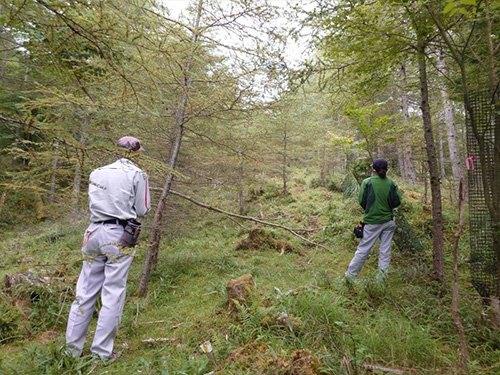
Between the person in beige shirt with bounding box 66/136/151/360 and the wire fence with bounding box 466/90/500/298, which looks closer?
the person in beige shirt with bounding box 66/136/151/360

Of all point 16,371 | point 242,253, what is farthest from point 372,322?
point 242,253

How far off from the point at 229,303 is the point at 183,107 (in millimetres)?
3872

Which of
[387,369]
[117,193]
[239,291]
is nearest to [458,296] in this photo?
[387,369]

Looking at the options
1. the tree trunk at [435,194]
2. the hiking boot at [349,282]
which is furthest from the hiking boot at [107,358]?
the tree trunk at [435,194]

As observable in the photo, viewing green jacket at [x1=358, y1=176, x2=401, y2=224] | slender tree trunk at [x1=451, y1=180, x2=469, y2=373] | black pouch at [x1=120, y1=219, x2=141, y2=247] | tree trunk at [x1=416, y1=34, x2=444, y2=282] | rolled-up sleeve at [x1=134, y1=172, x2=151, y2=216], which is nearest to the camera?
slender tree trunk at [x1=451, y1=180, x2=469, y2=373]

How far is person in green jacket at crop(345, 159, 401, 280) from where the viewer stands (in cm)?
484

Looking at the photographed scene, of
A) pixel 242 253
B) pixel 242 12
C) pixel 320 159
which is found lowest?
pixel 242 253

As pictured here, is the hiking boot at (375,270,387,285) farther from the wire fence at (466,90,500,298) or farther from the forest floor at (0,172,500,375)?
the wire fence at (466,90,500,298)

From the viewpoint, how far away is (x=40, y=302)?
4484mm

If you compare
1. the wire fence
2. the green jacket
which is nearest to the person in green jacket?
the green jacket

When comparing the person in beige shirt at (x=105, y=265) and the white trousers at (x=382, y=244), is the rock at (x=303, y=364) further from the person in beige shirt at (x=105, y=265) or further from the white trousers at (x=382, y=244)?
the white trousers at (x=382, y=244)

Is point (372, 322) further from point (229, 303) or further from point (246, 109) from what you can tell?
point (246, 109)

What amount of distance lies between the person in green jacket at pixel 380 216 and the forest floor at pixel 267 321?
52cm

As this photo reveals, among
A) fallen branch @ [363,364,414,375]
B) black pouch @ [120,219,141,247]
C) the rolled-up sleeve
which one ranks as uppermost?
the rolled-up sleeve
